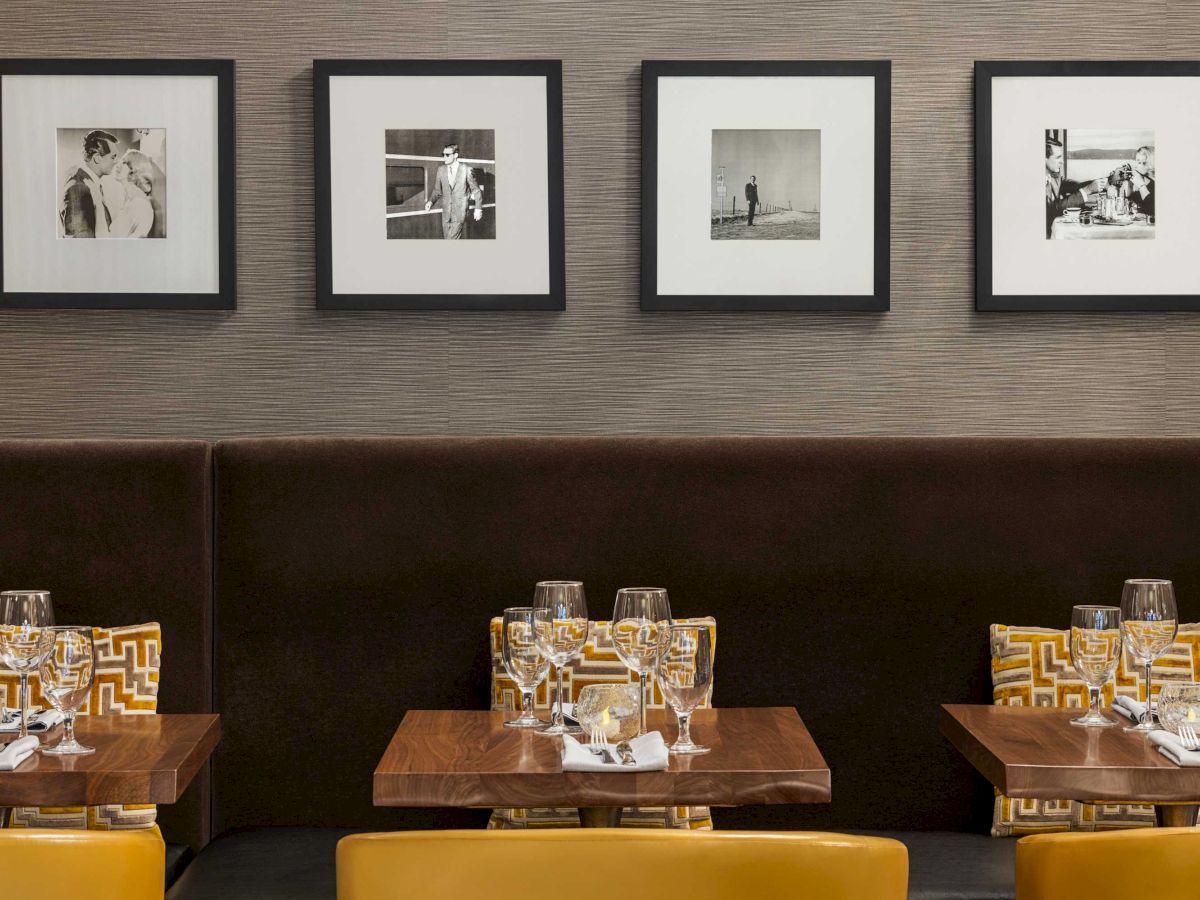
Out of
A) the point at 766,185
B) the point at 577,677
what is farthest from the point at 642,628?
the point at 766,185

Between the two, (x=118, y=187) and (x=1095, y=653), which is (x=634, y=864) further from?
(x=118, y=187)

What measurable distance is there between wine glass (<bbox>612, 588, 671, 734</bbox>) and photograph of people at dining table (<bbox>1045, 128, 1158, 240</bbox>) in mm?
1322

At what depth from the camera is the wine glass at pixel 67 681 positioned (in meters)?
1.81

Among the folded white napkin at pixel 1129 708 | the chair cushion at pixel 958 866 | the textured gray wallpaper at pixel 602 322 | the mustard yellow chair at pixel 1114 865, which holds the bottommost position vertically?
the chair cushion at pixel 958 866

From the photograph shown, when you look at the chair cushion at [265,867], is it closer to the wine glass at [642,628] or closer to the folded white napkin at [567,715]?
the folded white napkin at [567,715]

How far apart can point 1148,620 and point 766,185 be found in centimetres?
119

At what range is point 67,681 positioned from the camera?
1.82m

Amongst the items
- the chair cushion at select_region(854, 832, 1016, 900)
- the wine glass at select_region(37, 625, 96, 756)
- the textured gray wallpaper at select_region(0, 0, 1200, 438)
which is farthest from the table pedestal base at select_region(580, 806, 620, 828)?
the textured gray wallpaper at select_region(0, 0, 1200, 438)

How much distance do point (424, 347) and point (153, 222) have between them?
2.07 feet

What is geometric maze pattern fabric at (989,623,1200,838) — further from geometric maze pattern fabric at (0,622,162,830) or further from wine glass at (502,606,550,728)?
geometric maze pattern fabric at (0,622,162,830)

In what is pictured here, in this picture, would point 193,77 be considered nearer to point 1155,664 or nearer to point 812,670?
point 812,670

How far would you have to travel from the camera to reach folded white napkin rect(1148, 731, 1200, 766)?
1.68 metres

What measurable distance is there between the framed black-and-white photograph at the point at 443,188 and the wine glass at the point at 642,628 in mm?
890

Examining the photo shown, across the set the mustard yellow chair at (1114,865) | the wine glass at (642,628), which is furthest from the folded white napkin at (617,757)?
the mustard yellow chair at (1114,865)
